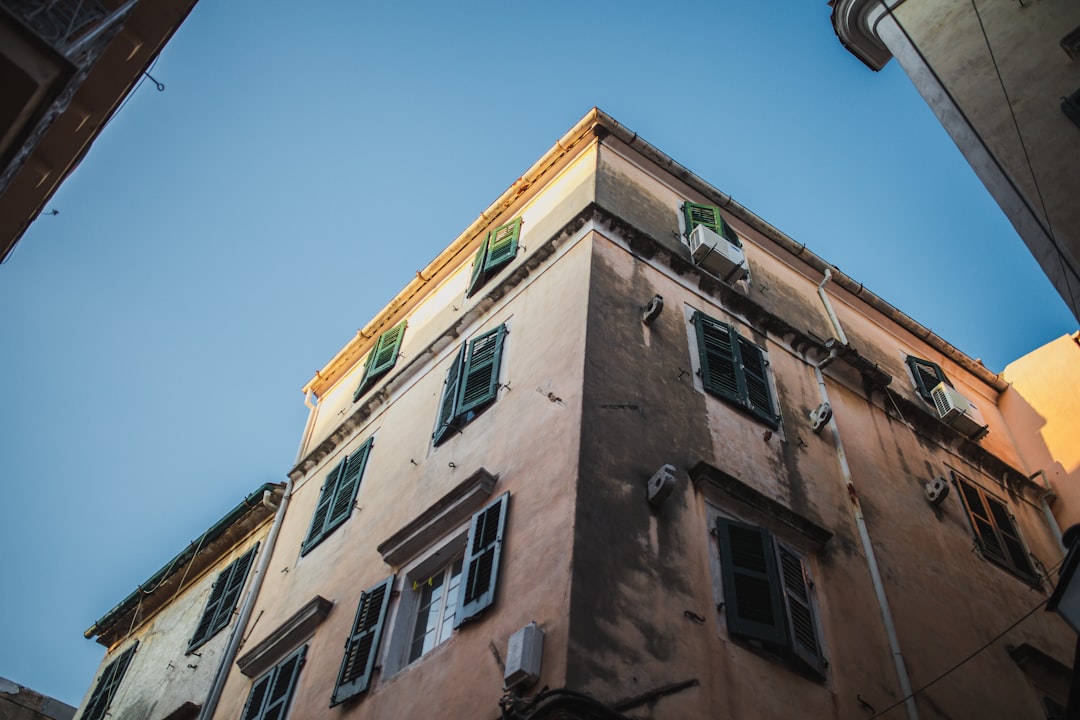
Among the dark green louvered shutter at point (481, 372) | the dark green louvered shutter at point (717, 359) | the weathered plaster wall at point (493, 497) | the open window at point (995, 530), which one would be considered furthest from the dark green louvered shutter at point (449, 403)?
the open window at point (995, 530)

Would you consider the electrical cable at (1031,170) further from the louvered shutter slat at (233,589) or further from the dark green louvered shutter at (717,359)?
the louvered shutter slat at (233,589)

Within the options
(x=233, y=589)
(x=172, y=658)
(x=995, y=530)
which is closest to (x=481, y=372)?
(x=233, y=589)

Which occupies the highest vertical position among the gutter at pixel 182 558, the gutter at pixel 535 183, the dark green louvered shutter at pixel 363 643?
the gutter at pixel 535 183

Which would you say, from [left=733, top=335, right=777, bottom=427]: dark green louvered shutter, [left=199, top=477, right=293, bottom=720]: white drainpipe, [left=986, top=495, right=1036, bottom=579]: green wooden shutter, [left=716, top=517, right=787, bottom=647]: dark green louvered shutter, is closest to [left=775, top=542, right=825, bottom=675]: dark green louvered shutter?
[left=716, top=517, right=787, bottom=647]: dark green louvered shutter

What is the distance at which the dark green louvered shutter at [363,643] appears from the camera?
34.0 feet

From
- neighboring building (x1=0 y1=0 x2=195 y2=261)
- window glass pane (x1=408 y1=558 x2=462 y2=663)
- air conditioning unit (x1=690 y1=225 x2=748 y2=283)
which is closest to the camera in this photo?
neighboring building (x1=0 y1=0 x2=195 y2=261)

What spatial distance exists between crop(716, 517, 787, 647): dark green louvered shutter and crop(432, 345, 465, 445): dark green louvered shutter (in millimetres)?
3973

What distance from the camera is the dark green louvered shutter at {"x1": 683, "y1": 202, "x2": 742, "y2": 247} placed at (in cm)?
1558

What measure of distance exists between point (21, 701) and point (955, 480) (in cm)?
1720

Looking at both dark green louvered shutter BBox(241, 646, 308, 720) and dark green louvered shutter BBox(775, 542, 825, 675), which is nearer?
dark green louvered shutter BBox(775, 542, 825, 675)

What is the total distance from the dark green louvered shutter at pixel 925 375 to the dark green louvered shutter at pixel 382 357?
8.90m

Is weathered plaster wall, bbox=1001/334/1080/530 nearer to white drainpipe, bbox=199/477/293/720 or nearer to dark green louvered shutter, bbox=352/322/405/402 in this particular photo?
dark green louvered shutter, bbox=352/322/405/402

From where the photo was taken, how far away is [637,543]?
9.26 meters

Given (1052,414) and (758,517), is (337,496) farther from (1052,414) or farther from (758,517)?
(1052,414)
